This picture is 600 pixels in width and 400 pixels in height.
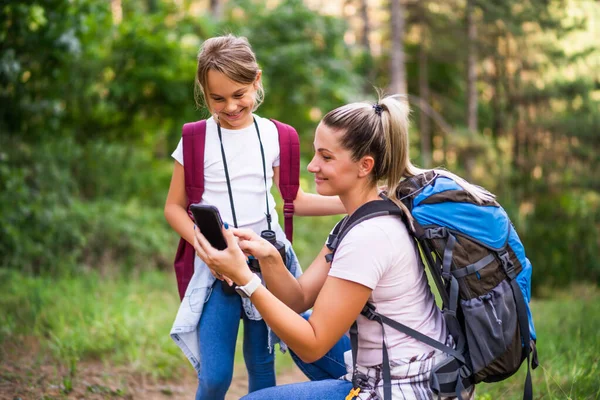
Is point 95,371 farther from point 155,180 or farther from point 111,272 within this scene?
point 155,180

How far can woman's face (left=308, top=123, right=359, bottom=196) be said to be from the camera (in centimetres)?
227

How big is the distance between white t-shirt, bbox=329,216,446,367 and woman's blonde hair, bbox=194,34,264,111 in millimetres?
983

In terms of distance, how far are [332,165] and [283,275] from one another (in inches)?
20.5

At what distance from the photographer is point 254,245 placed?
7.66ft

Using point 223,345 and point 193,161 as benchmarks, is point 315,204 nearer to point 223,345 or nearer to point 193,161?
point 193,161

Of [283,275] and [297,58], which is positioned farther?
[297,58]

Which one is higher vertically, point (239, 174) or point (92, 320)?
point (239, 174)

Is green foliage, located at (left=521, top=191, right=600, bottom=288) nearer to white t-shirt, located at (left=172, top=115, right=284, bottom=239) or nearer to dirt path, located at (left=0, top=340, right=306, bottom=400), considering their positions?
dirt path, located at (left=0, top=340, right=306, bottom=400)

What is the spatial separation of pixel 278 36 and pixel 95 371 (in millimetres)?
10376

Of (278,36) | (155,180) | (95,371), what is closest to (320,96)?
(278,36)

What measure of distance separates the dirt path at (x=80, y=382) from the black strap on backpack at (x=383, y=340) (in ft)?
7.37

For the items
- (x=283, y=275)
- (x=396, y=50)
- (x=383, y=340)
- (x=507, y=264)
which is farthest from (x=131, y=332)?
(x=396, y=50)

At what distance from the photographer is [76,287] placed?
6270 mm

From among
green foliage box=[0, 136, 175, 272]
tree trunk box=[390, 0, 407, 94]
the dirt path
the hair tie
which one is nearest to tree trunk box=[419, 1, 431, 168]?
tree trunk box=[390, 0, 407, 94]
